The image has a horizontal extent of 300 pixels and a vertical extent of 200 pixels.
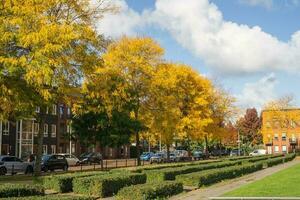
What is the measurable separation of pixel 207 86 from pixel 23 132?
2855 centimetres

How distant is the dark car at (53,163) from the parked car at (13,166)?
298 centimetres

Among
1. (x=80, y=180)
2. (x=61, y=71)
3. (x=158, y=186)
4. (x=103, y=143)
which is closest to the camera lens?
(x=158, y=186)

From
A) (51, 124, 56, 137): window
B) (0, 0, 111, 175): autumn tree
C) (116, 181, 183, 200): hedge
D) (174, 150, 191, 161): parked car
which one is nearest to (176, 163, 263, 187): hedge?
(116, 181, 183, 200): hedge

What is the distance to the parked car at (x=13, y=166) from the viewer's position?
39619 mm

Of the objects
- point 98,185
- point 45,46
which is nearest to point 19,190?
point 98,185

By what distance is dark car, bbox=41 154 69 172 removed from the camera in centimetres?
4538

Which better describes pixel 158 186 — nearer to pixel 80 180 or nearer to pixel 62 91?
pixel 80 180

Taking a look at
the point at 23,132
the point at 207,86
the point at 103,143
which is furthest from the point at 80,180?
the point at 23,132

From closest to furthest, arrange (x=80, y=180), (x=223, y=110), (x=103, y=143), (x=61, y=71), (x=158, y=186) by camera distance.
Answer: (x=158, y=186)
(x=80, y=180)
(x=61, y=71)
(x=103, y=143)
(x=223, y=110)

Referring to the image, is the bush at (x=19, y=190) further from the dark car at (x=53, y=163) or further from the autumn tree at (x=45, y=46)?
the dark car at (x=53, y=163)

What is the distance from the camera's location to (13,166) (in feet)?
130

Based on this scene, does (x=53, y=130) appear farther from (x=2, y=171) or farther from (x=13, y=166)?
(x=2, y=171)

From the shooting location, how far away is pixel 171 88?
4894cm

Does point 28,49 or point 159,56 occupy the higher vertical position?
point 159,56
